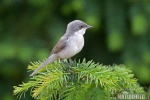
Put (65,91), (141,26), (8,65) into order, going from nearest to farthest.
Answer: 1. (65,91)
2. (141,26)
3. (8,65)

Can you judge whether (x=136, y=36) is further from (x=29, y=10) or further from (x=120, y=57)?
(x=29, y=10)

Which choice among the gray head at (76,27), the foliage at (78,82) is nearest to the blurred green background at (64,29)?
the gray head at (76,27)

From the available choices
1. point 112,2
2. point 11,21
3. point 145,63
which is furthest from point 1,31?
point 145,63

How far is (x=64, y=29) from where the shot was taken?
5.80m

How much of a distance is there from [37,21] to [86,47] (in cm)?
80

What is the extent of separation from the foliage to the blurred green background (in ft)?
9.60

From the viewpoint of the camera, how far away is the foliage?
2.40 m

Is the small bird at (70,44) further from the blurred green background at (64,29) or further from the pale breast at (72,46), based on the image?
the blurred green background at (64,29)

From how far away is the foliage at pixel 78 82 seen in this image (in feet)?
7.88

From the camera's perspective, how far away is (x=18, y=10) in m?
6.21

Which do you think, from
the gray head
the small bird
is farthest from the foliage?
the gray head

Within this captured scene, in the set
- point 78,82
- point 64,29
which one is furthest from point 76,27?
point 64,29

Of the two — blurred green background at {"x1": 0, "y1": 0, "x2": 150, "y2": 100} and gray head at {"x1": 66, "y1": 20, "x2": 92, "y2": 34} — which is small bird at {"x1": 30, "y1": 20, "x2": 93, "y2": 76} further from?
blurred green background at {"x1": 0, "y1": 0, "x2": 150, "y2": 100}

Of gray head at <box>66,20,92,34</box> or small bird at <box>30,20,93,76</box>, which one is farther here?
gray head at <box>66,20,92,34</box>
